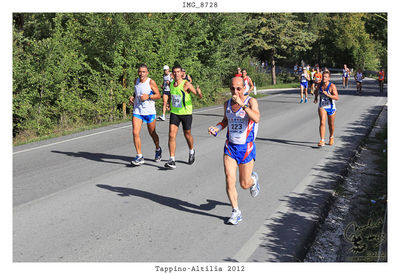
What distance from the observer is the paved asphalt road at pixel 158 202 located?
5113 mm

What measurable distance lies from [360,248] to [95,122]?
12.3 m

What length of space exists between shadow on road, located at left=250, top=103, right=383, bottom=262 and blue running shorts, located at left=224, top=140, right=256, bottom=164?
94 centimetres

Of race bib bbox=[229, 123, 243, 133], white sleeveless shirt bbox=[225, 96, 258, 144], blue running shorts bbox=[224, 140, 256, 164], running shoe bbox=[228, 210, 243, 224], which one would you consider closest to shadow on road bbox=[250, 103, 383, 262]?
running shoe bbox=[228, 210, 243, 224]

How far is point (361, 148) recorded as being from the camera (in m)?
11.1

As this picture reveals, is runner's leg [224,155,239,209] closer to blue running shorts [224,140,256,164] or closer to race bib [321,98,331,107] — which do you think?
blue running shorts [224,140,256,164]

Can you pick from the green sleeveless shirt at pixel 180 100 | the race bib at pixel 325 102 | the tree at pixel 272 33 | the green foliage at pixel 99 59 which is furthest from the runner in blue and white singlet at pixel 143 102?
the tree at pixel 272 33

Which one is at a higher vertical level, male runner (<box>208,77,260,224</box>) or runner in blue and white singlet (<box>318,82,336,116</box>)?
runner in blue and white singlet (<box>318,82,336,116</box>)

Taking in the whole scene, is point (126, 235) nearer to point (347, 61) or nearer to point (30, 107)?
point (30, 107)

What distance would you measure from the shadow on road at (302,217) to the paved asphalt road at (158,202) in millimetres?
15

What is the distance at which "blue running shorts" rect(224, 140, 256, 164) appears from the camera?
5832 millimetres

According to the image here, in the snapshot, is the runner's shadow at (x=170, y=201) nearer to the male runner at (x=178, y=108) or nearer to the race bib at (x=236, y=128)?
the race bib at (x=236, y=128)

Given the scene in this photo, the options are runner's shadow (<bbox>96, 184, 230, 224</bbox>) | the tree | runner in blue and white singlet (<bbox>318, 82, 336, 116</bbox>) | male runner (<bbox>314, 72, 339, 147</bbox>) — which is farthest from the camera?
the tree

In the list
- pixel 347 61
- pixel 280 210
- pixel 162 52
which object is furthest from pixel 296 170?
pixel 347 61

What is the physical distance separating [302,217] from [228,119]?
1744 millimetres
